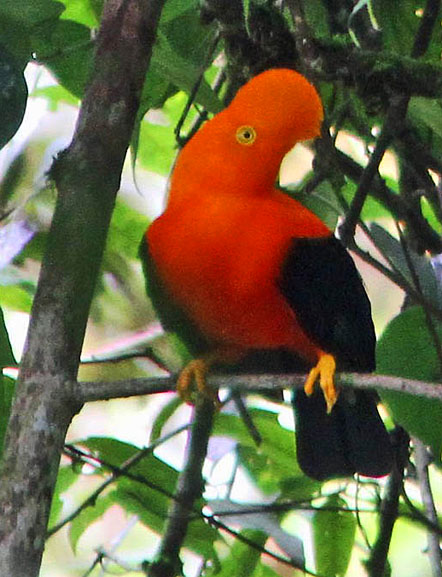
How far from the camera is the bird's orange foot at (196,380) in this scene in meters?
1.55

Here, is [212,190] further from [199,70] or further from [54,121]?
[54,121]

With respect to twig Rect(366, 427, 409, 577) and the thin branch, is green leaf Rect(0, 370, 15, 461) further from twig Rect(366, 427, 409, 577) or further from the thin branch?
twig Rect(366, 427, 409, 577)

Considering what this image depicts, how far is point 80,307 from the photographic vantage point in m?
1.22

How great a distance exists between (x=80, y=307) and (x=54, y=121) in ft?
4.04

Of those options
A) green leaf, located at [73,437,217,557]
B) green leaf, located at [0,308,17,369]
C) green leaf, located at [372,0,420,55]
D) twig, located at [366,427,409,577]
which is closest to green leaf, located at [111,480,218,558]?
green leaf, located at [73,437,217,557]

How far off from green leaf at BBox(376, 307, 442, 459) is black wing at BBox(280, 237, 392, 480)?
23 centimetres

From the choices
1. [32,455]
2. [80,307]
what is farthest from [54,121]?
[32,455]

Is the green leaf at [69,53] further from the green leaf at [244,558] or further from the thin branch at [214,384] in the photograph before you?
the green leaf at [244,558]

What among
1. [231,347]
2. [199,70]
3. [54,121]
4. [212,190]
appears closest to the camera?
[199,70]

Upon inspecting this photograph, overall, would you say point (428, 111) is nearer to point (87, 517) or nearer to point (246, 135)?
point (246, 135)

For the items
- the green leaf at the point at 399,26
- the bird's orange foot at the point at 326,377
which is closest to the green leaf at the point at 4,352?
the bird's orange foot at the point at 326,377

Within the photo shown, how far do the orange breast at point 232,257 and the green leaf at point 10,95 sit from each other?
14.5 inches

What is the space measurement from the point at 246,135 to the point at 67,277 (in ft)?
1.63

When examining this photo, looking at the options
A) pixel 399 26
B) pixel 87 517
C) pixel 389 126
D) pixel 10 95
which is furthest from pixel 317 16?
pixel 87 517
